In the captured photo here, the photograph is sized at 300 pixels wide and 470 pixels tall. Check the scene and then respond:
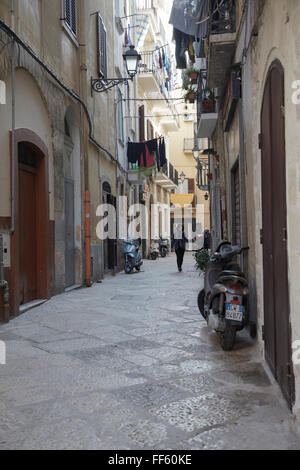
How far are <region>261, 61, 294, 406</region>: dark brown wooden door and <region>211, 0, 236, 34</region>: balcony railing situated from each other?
148 inches

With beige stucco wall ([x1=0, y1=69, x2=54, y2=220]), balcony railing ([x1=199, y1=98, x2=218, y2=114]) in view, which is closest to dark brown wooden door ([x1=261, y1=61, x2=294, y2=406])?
beige stucco wall ([x1=0, y1=69, x2=54, y2=220])

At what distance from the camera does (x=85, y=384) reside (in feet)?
13.0

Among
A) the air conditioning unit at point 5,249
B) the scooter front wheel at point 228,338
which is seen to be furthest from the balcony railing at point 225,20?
the scooter front wheel at point 228,338

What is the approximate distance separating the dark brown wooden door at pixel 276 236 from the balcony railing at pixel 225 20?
3759 millimetres

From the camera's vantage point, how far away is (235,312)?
4996mm

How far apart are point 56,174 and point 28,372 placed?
18.6 ft

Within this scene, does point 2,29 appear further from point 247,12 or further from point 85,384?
point 85,384

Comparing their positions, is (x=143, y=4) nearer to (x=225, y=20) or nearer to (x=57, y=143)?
(x=57, y=143)

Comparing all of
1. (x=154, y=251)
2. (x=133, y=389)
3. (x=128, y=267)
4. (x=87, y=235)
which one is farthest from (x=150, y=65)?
(x=133, y=389)

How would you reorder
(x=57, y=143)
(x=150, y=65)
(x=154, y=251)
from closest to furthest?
(x=57, y=143)
(x=150, y=65)
(x=154, y=251)

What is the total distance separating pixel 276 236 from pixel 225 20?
487 centimetres

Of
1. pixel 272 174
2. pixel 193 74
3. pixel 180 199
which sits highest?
pixel 193 74
